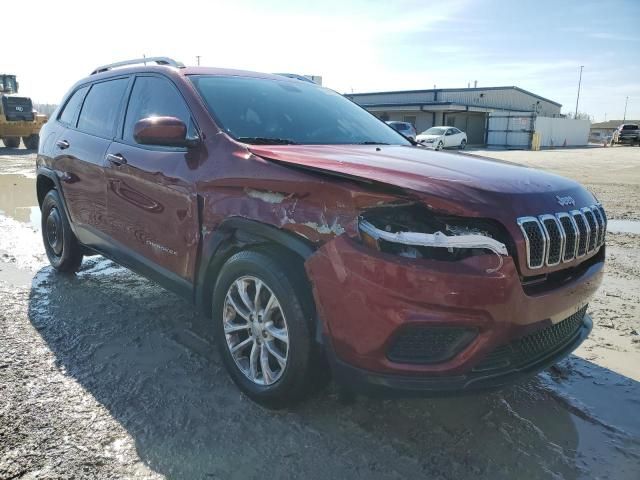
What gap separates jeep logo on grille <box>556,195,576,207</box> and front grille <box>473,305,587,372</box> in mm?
575

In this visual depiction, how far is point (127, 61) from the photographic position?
4.30 m

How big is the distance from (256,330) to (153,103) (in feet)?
6.18

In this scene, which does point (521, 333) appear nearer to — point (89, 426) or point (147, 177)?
point (89, 426)

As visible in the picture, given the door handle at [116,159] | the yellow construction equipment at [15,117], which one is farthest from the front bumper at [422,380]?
the yellow construction equipment at [15,117]

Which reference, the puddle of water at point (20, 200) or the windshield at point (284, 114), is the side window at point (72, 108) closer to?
the windshield at point (284, 114)

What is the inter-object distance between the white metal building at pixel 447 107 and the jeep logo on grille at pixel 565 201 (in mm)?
37447

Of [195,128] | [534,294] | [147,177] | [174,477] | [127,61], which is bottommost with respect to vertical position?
[174,477]

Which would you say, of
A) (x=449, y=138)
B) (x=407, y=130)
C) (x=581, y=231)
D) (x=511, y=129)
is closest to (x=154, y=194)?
(x=581, y=231)

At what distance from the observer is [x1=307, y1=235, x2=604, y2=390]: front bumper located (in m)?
2.07

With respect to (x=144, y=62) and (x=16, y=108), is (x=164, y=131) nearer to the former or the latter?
(x=144, y=62)

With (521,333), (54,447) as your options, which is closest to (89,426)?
(54,447)

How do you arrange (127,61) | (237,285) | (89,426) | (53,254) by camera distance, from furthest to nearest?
(53,254) → (127,61) → (237,285) → (89,426)

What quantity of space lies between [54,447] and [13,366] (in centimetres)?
101

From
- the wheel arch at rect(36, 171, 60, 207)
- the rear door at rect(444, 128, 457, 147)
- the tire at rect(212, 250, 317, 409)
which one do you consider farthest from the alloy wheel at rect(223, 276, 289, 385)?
the rear door at rect(444, 128, 457, 147)
